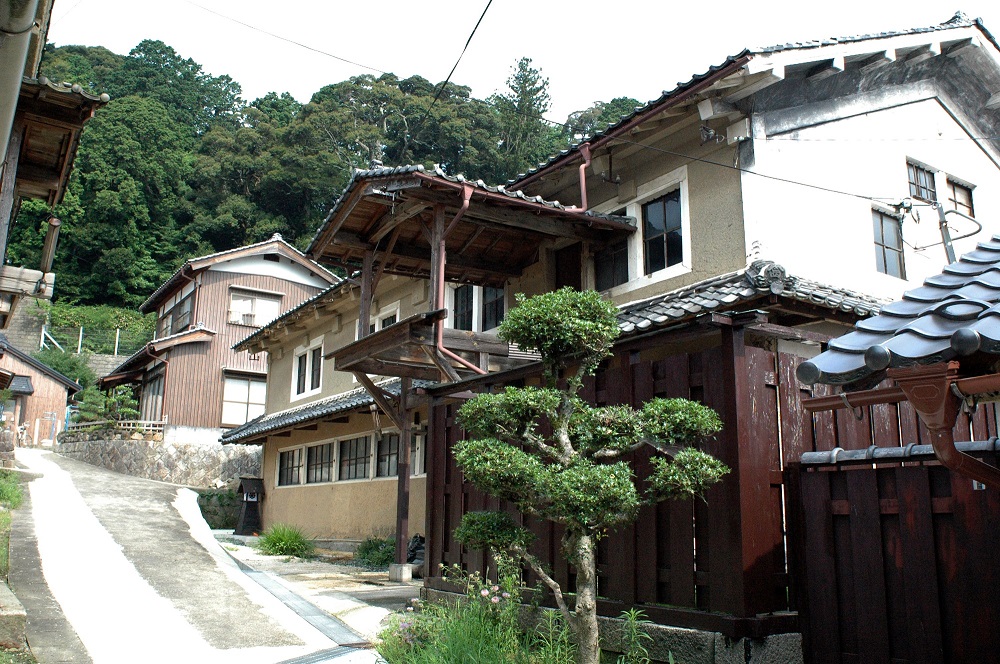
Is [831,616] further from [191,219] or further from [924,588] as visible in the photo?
[191,219]

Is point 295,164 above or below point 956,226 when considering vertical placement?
above

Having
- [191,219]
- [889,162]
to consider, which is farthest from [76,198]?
[889,162]

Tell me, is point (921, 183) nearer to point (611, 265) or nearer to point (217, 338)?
point (611, 265)

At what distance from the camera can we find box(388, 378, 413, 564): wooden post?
13039 millimetres

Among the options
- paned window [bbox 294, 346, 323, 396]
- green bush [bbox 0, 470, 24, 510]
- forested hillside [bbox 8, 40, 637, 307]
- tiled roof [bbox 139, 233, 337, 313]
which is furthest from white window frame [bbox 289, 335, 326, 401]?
forested hillside [bbox 8, 40, 637, 307]

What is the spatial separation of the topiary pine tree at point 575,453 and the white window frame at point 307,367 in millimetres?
15211

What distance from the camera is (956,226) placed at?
1293 centimetres

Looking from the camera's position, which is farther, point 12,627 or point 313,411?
point 313,411

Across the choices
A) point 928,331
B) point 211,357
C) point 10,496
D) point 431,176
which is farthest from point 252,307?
point 928,331

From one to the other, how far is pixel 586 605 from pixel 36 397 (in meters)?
39.0

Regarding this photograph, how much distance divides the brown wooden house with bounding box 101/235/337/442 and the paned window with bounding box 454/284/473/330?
17.1m

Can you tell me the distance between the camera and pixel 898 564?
4.86 metres

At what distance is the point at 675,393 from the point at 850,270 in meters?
6.27

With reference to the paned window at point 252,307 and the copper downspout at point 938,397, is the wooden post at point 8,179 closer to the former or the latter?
the copper downspout at point 938,397
